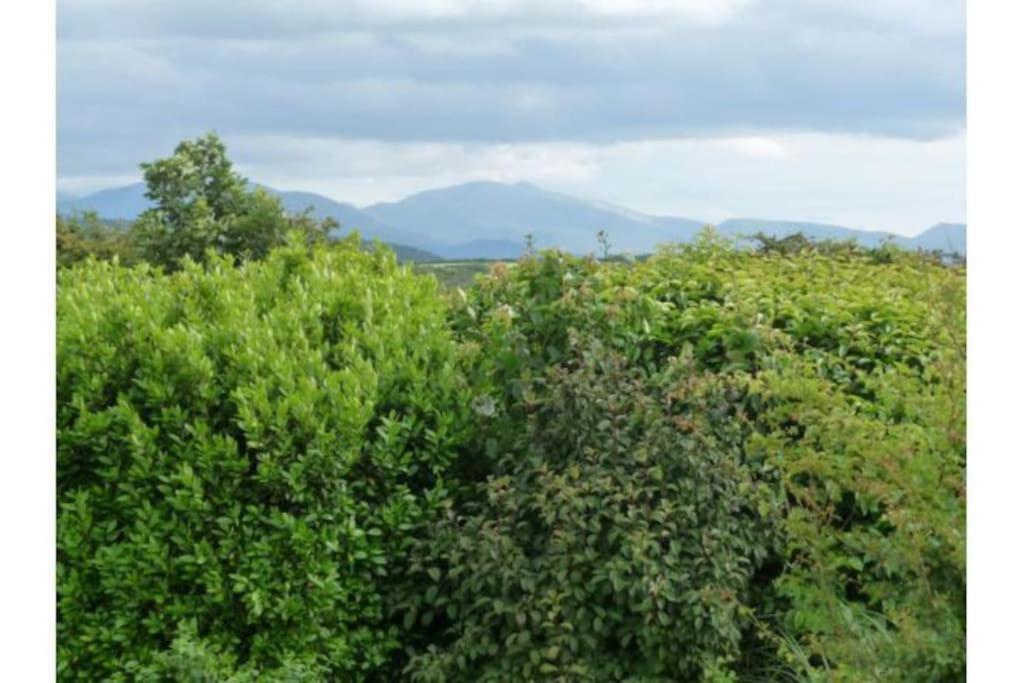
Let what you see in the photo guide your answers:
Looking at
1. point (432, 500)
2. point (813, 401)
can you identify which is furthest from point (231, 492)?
point (813, 401)

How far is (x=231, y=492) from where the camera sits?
16.9ft

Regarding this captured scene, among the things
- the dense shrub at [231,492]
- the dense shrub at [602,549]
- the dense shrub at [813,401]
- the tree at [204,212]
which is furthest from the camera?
the tree at [204,212]

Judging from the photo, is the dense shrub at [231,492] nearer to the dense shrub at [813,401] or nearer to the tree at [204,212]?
the dense shrub at [813,401]

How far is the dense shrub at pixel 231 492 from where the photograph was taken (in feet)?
16.8

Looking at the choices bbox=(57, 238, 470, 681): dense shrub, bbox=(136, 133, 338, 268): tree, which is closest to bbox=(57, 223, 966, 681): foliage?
bbox=(57, 238, 470, 681): dense shrub

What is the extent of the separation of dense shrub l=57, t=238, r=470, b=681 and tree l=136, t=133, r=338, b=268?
806cm

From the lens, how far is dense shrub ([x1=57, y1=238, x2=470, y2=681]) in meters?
5.11

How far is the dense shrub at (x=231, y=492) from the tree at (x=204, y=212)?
8063mm

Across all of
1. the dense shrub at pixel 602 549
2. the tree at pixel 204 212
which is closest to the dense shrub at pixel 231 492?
the dense shrub at pixel 602 549

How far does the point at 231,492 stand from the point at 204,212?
8.93 metres

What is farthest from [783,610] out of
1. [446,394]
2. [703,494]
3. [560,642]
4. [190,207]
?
[190,207]

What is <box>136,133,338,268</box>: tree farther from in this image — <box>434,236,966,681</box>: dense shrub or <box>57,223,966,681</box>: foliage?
<box>57,223,966,681</box>: foliage

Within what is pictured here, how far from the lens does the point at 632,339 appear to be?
616 centimetres
